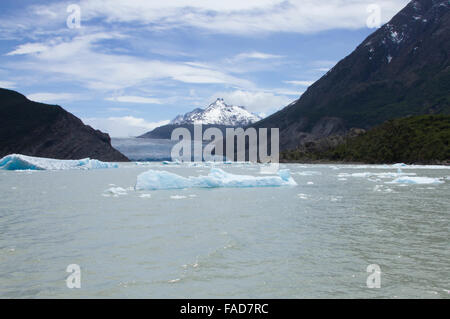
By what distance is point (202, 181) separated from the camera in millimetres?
28578

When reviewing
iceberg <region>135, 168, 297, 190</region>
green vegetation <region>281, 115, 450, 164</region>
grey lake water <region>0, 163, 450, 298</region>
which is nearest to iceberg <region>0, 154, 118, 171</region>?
iceberg <region>135, 168, 297, 190</region>

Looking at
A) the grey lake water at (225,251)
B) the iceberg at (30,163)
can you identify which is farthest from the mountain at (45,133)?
the grey lake water at (225,251)

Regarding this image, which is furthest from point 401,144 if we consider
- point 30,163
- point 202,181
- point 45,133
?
point 45,133

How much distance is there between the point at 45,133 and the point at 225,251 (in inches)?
5402

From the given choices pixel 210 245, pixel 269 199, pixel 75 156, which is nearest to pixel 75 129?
pixel 75 156

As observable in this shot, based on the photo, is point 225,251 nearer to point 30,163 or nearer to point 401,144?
point 30,163

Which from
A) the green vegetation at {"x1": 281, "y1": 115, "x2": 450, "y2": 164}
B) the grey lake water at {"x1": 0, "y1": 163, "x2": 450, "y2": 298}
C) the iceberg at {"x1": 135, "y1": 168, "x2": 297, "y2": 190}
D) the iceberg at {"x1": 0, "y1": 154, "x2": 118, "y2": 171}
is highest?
the green vegetation at {"x1": 281, "y1": 115, "x2": 450, "y2": 164}

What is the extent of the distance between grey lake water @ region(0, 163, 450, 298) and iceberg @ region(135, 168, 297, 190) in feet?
30.7

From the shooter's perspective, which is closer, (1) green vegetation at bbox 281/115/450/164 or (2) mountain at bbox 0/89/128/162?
(1) green vegetation at bbox 281/115/450/164

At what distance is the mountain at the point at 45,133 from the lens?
127875 mm

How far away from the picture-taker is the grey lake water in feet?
22.4

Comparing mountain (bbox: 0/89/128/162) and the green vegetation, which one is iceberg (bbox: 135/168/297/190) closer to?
the green vegetation
